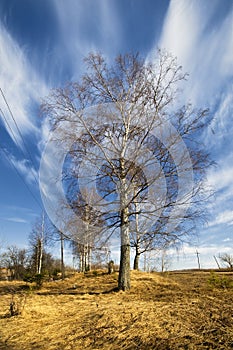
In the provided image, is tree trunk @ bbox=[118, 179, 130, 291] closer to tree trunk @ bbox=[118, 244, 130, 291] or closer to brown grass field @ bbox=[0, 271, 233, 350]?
tree trunk @ bbox=[118, 244, 130, 291]

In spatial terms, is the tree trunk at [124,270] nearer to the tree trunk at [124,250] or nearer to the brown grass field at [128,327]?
the tree trunk at [124,250]

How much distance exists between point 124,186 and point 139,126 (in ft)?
7.51

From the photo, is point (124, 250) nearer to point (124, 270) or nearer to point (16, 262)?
point (124, 270)

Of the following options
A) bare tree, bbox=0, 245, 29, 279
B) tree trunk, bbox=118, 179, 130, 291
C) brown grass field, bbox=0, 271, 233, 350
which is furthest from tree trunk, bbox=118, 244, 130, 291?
bare tree, bbox=0, 245, 29, 279

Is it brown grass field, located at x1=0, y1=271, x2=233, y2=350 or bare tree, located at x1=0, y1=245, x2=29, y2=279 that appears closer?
brown grass field, located at x1=0, y1=271, x2=233, y2=350

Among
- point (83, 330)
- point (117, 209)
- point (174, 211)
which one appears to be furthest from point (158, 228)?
point (83, 330)

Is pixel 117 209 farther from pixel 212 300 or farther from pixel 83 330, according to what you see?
pixel 83 330

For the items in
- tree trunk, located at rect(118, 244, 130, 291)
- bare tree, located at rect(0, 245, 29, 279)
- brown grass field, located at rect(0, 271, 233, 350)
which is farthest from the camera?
bare tree, located at rect(0, 245, 29, 279)

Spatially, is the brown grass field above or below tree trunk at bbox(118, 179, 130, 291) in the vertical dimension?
below

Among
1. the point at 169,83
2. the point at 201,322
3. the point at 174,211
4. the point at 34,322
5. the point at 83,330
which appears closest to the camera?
the point at 201,322

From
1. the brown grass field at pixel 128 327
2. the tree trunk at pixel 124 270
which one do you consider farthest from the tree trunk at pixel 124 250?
the brown grass field at pixel 128 327

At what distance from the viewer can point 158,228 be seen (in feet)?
25.8

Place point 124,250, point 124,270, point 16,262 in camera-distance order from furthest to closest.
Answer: point 16,262, point 124,250, point 124,270

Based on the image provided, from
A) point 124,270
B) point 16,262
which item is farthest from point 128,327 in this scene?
point 16,262
